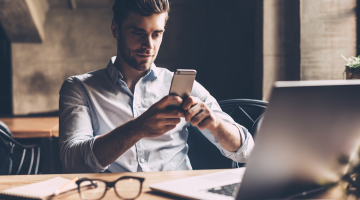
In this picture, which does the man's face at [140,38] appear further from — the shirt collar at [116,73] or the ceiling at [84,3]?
the ceiling at [84,3]

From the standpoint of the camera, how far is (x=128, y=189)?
30.9 inches

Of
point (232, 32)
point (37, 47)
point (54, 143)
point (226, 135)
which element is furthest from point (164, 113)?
point (37, 47)

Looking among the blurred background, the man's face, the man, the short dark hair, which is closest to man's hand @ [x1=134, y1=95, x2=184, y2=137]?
the man

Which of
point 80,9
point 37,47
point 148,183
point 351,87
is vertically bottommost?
point 148,183

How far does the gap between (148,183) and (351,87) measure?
0.59m

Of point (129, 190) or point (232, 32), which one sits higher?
point (232, 32)

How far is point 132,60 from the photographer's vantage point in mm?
1414

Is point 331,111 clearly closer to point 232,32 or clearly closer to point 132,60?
point 132,60

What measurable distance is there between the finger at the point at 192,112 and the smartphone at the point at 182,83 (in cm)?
5

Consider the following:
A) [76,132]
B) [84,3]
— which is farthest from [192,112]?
[84,3]

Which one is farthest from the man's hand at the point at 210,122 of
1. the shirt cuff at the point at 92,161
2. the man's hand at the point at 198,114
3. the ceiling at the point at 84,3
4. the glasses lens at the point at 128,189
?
the ceiling at the point at 84,3

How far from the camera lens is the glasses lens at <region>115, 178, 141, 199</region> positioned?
0.74 meters

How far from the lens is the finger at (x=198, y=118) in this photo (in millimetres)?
994

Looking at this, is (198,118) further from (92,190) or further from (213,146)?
(213,146)
